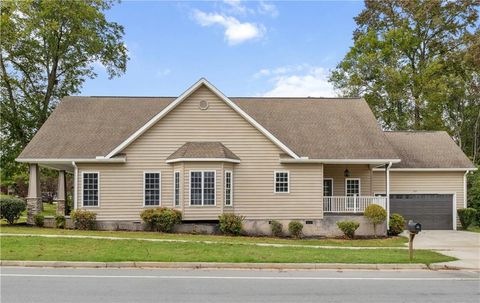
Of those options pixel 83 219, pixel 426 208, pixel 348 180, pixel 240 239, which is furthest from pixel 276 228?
pixel 426 208

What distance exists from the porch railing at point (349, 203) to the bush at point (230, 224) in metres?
4.82

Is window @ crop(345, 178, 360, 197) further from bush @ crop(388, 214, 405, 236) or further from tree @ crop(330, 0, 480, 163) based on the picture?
tree @ crop(330, 0, 480, 163)

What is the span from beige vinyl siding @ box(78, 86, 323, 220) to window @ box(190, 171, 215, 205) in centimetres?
134

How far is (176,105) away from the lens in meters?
22.9

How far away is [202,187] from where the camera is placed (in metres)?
21.9

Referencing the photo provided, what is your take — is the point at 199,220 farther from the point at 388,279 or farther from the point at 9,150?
the point at 9,150

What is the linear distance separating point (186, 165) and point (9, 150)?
19.1 meters

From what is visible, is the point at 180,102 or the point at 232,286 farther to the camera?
the point at 180,102

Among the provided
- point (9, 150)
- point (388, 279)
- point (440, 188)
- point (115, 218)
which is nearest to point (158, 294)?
point (388, 279)

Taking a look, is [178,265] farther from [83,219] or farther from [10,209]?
[10,209]

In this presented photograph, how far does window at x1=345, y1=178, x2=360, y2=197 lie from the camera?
26172 mm

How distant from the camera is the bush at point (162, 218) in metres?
21.3

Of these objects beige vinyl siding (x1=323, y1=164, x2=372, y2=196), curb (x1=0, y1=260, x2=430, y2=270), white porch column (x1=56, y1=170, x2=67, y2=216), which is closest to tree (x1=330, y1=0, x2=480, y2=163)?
beige vinyl siding (x1=323, y1=164, x2=372, y2=196)

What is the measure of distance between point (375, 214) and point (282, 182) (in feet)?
14.3
